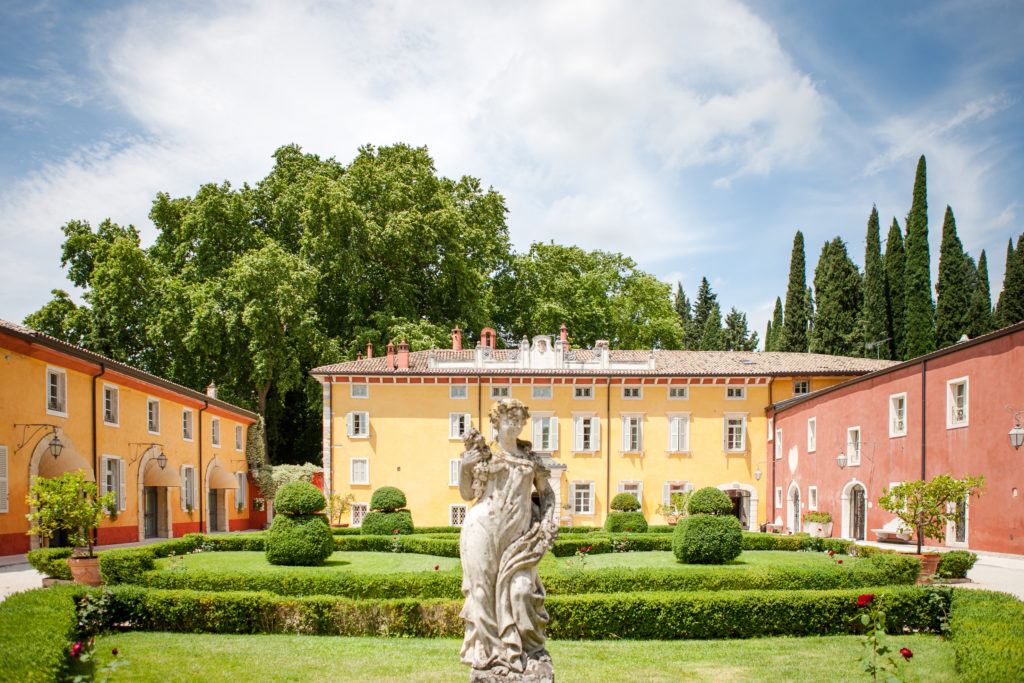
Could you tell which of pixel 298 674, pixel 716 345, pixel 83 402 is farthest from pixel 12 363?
pixel 716 345

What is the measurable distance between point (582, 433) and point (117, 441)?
20.1 meters

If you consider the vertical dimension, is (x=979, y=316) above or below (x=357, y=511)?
above

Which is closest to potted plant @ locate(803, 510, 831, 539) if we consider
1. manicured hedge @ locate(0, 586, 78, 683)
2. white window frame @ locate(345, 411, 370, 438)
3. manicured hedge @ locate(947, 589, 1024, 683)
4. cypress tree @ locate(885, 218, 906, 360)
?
cypress tree @ locate(885, 218, 906, 360)

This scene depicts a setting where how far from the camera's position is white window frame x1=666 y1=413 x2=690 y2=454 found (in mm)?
36812

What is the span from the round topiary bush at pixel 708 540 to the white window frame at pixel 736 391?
18954 mm

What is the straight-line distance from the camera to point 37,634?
24.7ft

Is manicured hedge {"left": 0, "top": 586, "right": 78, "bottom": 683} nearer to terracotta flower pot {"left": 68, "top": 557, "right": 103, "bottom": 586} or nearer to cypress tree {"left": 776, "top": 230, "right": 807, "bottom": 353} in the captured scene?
terracotta flower pot {"left": 68, "top": 557, "right": 103, "bottom": 586}

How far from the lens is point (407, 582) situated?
12648mm

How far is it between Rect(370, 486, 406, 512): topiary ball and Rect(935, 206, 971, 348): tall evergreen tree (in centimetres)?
2938

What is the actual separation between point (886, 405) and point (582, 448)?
590 inches

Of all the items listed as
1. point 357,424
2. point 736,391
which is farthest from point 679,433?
point 357,424

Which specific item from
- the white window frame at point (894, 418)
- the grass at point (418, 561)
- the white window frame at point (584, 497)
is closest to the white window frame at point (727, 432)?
the white window frame at point (584, 497)

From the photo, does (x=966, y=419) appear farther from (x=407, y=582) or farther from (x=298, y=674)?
(x=298, y=674)

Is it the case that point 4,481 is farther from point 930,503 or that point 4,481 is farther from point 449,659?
point 930,503
